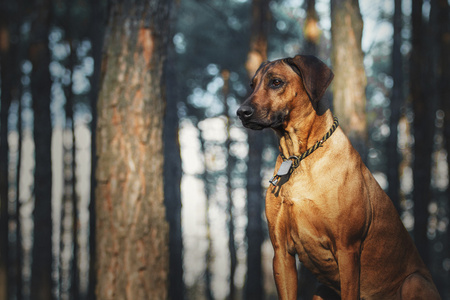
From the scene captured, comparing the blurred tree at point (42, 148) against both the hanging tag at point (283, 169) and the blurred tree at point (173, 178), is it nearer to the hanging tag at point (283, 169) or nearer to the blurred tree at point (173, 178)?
the blurred tree at point (173, 178)

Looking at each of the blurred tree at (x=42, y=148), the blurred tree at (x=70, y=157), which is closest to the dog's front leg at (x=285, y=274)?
the blurred tree at (x=42, y=148)

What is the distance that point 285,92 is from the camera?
2.88m

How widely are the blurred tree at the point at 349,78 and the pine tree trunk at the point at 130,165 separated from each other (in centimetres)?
302

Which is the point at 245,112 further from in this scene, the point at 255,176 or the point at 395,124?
the point at 395,124

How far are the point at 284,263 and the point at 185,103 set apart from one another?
1671cm

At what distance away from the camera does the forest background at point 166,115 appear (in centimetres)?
425

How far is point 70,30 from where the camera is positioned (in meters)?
13.6

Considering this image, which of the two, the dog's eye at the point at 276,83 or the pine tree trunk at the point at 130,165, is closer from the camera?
the dog's eye at the point at 276,83

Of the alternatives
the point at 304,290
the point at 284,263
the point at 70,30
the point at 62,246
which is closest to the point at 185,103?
the point at 70,30

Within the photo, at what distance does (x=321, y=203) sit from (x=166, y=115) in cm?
814

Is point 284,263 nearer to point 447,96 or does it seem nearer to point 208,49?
point 447,96

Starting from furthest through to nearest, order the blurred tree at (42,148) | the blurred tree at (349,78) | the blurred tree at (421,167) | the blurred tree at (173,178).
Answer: the blurred tree at (173,178), the blurred tree at (42,148), the blurred tree at (421,167), the blurred tree at (349,78)

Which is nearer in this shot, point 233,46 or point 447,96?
point 447,96

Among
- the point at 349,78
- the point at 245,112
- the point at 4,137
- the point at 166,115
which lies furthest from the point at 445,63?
the point at 4,137
